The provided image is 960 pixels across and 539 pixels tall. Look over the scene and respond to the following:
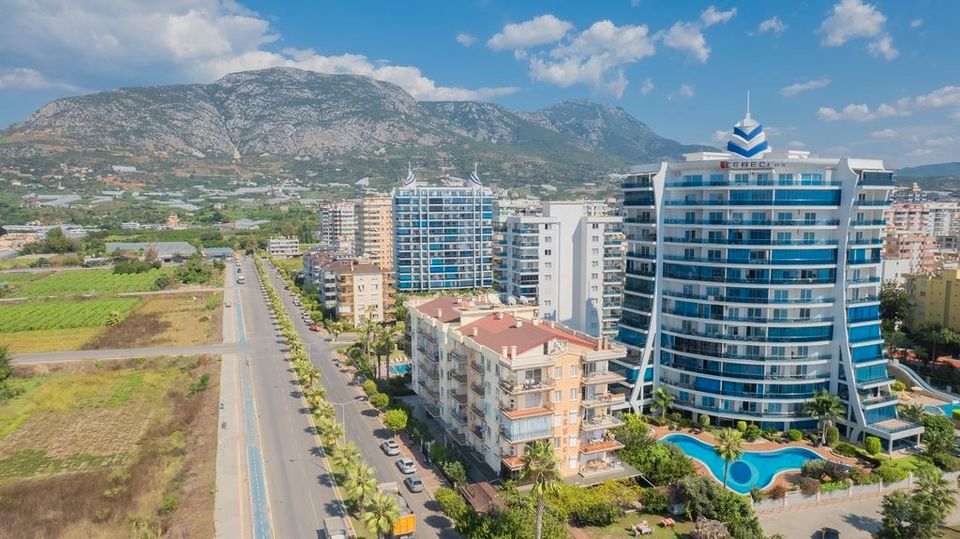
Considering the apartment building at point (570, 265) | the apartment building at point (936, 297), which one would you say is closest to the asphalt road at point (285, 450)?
the apartment building at point (570, 265)

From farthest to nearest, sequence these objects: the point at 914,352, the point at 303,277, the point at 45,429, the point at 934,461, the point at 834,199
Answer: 1. the point at 303,277
2. the point at 914,352
3. the point at 45,429
4. the point at 834,199
5. the point at 934,461

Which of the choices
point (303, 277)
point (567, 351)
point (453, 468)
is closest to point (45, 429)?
point (453, 468)

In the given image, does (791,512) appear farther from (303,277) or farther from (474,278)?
(303,277)

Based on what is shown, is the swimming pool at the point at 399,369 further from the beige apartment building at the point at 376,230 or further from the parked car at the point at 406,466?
the beige apartment building at the point at 376,230

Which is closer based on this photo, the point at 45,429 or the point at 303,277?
the point at 45,429

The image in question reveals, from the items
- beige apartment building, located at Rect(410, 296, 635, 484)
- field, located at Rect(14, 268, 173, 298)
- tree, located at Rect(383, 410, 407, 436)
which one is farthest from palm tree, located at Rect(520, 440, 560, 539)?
field, located at Rect(14, 268, 173, 298)

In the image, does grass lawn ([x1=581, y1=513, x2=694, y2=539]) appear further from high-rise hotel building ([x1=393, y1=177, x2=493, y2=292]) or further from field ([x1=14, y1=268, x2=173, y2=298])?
field ([x1=14, y1=268, x2=173, y2=298])

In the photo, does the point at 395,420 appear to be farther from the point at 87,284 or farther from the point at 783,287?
the point at 87,284
